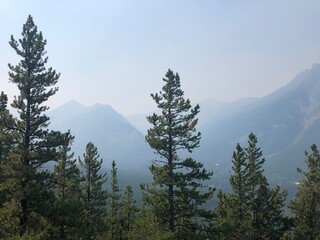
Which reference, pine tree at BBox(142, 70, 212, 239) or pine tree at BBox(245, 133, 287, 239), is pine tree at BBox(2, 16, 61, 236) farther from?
pine tree at BBox(245, 133, 287, 239)

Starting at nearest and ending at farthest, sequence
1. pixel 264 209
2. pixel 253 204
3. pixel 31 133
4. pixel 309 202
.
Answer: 1. pixel 31 133
2. pixel 264 209
3. pixel 253 204
4. pixel 309 202

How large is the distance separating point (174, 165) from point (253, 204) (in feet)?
53.8

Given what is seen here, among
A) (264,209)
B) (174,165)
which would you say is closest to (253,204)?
(264,209)

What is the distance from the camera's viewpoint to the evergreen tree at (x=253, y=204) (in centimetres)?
3619

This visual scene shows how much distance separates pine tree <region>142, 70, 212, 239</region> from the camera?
24328mm

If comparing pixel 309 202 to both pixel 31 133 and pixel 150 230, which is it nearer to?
pixel 150 230

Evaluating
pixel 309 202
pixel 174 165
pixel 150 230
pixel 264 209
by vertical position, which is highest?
pixel 174 165

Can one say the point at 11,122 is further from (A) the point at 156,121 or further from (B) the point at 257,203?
(B) the point at 257,203

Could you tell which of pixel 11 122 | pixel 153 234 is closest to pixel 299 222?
pixel 153 234

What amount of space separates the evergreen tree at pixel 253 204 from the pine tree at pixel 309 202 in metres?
1.64

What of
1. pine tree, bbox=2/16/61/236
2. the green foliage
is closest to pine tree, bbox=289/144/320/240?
the green foliage

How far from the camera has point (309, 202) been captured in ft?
123

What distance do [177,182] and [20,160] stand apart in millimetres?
10509

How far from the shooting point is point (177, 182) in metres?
24.1
